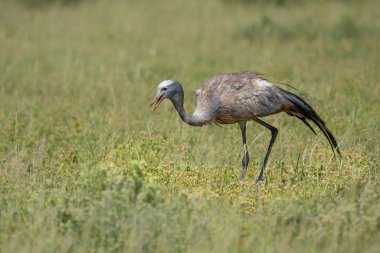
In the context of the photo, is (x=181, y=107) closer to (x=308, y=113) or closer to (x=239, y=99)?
(x=239, y=99)

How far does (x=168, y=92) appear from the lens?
6.36 m

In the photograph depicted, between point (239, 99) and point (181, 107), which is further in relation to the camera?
point (239, 99)

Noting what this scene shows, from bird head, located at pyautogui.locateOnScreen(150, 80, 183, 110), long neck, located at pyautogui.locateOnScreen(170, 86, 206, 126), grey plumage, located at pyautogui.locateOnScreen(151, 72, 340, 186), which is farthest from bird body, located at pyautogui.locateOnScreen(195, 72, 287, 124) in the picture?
bird head, located at pyautogui.locateOnScreen(150, 80, 183, 110)

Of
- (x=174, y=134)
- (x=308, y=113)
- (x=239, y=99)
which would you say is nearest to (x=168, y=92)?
(x=239, y=99)

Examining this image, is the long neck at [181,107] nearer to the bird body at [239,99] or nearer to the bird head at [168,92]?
the bird head at [168,92]

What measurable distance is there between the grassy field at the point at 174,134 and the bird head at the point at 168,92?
559 mm

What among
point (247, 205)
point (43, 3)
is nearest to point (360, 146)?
point (247, 205)

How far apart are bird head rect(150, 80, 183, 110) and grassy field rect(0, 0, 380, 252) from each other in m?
0.56

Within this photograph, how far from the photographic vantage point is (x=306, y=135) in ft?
24.8

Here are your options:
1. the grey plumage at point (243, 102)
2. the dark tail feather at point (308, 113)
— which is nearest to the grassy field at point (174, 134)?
the dark tail feather at point (308, 113)

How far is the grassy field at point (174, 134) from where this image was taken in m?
4.84

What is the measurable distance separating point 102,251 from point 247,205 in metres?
1.22

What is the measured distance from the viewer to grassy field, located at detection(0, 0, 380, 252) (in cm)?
484

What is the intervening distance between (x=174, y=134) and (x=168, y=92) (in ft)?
3.98
